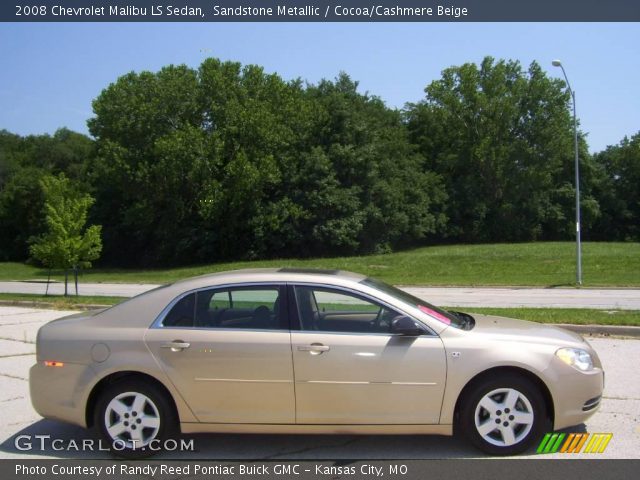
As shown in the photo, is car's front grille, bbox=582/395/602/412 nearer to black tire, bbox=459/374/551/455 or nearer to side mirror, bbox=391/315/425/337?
black tire, bbox=459/374/551/455

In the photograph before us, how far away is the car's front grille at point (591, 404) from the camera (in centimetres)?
488

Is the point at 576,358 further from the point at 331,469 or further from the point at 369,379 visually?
the point at 331,469

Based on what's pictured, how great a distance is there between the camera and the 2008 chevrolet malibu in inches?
188

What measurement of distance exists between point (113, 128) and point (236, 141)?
29.9 feet

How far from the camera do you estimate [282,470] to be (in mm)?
4633

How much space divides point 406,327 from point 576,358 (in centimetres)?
140

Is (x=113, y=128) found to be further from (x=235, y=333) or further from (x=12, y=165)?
(x=235, y=333)

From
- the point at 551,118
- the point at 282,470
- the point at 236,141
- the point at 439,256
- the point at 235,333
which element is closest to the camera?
the point at 282,470

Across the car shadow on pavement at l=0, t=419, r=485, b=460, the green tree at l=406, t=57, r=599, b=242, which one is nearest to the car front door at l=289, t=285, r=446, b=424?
the car shadow on pavement at l=0, t=419, r=485, b=460

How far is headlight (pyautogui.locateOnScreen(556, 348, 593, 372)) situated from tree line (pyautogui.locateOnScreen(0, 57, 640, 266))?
1540 inches

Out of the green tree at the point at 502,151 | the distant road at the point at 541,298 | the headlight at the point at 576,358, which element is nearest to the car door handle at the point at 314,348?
the headlight at the point at 576,358

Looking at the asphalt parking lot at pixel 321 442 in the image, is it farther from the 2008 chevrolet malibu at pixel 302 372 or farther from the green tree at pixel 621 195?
the green tree at pixel 621 195

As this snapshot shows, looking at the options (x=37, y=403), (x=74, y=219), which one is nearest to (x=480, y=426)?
(x=37, y=403)

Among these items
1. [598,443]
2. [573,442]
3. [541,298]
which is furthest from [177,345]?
[541,298]
